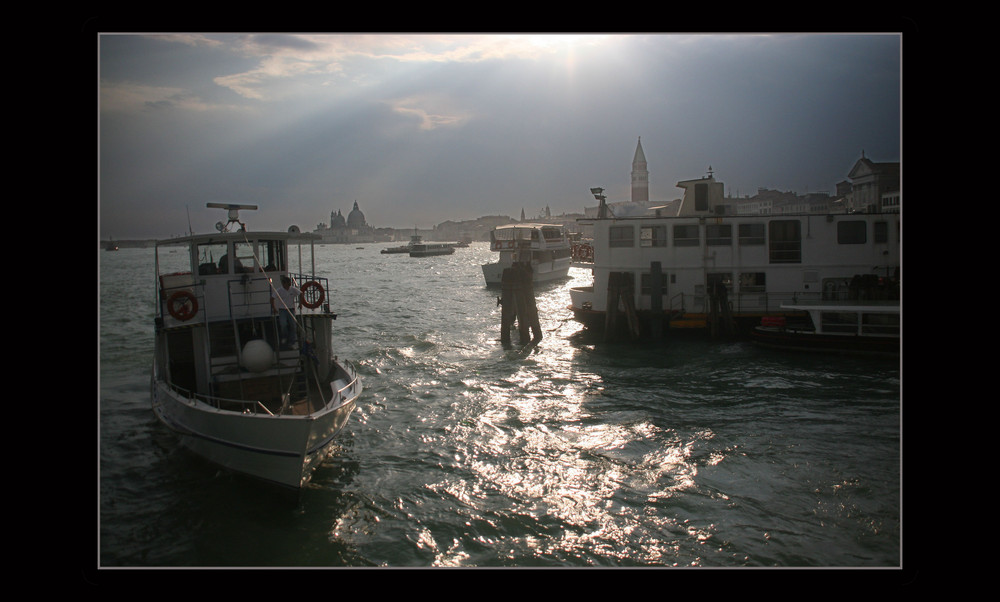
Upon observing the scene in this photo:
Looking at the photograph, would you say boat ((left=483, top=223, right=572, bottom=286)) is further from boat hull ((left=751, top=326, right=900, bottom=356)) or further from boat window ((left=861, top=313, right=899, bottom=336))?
boat window ((left=861, top=313, right=899, bottom=336))

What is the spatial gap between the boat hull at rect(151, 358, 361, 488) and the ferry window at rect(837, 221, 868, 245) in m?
18.6

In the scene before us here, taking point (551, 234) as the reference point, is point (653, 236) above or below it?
below

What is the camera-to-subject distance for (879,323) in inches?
693

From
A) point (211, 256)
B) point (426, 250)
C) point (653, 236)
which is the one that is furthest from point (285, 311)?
point (426, 250)

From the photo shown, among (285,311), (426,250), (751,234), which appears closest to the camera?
(285,311)

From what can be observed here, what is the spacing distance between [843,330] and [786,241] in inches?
169

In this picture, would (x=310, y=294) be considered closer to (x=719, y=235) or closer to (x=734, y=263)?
(x=719, y=235)

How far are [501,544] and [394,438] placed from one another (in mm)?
4415

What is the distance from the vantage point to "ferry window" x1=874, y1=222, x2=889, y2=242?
68.4ft

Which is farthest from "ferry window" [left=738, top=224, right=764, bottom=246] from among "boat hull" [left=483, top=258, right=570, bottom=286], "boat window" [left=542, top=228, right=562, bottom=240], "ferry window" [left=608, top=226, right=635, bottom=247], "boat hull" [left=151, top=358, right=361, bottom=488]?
"boat window" [left=542, top=228, right=562, bottom=240]

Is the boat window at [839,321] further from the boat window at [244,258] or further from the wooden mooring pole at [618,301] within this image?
the boat window at [244,258]

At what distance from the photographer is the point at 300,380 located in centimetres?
1088
